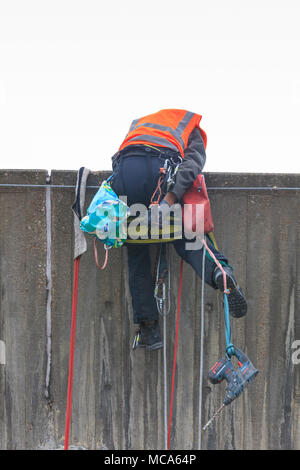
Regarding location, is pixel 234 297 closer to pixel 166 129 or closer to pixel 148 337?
pixel 148 337

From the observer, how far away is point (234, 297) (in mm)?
2832

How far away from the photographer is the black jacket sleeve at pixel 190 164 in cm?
273

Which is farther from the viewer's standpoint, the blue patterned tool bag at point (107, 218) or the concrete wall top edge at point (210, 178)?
the concrete wall top edge at point (210, 178)

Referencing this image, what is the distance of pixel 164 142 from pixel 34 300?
148 cm

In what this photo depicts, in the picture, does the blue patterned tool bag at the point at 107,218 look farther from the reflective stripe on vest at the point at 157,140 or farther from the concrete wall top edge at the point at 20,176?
the concrete wall top edge at the point at 20,176

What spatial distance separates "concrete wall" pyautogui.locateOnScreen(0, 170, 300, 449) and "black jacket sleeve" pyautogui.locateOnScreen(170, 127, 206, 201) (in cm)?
35

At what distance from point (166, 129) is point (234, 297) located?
1.14 m

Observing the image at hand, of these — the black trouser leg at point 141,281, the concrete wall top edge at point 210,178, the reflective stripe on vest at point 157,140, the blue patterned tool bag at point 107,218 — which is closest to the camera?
the blue patterned tool bag at point 107,218

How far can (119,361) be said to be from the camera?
3.30 metres

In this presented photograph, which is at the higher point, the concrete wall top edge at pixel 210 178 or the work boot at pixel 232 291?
the concrete wall top edge at pixel 210 178

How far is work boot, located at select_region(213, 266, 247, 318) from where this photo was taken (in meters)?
2.76

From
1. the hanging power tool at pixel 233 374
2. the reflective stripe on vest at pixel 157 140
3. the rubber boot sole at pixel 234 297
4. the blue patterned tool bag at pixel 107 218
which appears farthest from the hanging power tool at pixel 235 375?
the reflective stripe on vest at pixel 157 140

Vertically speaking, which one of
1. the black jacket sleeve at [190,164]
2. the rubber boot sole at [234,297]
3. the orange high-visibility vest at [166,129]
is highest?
the orange high-visibility vest at [166,129]

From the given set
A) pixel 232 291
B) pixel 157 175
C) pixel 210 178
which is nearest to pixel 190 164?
pixel 157 175
